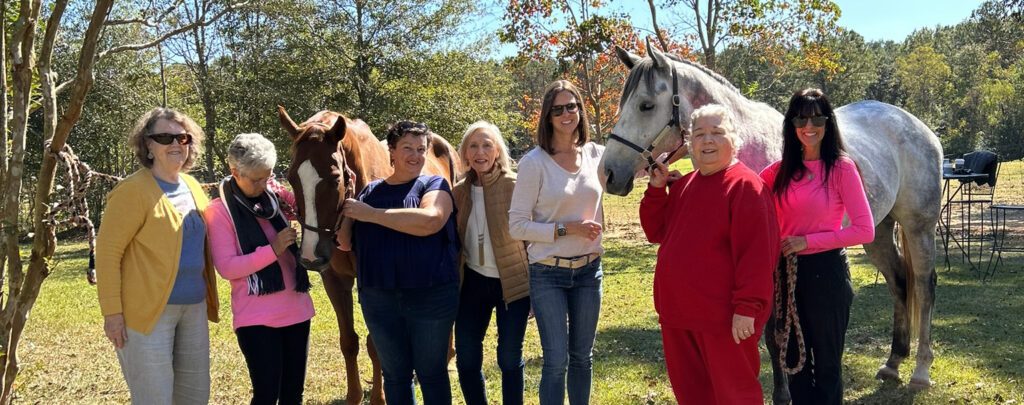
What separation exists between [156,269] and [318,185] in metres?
0.83

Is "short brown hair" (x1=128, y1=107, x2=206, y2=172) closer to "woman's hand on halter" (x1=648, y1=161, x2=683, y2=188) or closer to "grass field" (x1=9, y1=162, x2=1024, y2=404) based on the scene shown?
"grass field" (x1=9, y1=162, x2=1024, y2=404)

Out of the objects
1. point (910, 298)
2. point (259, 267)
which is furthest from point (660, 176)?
point (910, 298)

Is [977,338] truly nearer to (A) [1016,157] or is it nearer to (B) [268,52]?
(B) [268,52]

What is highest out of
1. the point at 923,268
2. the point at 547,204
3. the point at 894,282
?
the point at 547,204

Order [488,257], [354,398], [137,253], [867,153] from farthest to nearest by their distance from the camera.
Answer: [354,398] → [867,153] → [488,257] → [137,253]

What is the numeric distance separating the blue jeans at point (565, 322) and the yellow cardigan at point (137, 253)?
162 centimetres

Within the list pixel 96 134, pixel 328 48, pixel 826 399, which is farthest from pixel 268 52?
pixel 826 399

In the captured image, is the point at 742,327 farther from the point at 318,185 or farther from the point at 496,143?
the point at 318,185

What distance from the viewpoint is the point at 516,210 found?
3.25 meters

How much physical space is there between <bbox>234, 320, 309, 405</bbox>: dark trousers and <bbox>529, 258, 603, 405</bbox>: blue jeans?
1.16m

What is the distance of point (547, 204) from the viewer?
3.27 m

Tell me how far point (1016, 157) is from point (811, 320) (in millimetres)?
40542

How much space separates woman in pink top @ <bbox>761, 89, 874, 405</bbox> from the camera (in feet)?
9.98

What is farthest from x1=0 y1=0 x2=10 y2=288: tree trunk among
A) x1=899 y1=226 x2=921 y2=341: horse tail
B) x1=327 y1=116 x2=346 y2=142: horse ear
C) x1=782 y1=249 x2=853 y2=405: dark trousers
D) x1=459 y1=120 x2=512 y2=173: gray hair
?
x1=899 y1=226 x2=921 y2=341: horse tail
